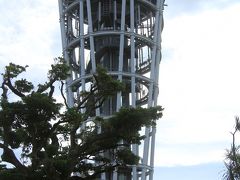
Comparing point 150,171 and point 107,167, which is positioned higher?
point 150,171

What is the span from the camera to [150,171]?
147 ft

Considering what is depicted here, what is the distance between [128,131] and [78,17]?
24.5 m

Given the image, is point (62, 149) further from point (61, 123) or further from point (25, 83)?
point (25, 83)

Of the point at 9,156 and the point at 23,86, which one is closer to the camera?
the point at 9,156

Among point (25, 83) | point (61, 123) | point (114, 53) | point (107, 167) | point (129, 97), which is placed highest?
point (114, 53)

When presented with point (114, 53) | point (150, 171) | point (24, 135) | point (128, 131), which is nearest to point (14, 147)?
point (24, 135)

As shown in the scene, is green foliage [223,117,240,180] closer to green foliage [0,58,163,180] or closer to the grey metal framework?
green foliage [0,58,163,180]

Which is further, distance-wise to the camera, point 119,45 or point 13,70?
point 119,45

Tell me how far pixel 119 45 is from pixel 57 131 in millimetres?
20559

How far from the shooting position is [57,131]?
2761cm

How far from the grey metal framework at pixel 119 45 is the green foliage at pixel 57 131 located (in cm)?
1627

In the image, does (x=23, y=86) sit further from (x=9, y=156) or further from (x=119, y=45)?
(x=119, y=45)

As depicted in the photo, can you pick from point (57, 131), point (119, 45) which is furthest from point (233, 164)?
point (119, 45)

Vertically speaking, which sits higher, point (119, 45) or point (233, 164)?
point (119, 45)
